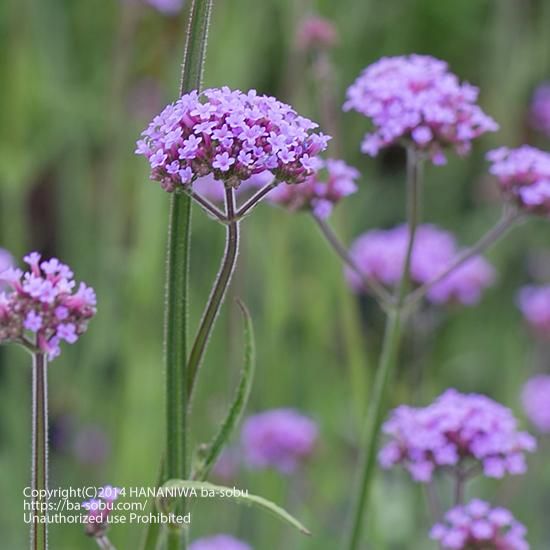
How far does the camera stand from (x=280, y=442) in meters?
2.65

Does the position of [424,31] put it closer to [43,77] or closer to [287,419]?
[43,77]

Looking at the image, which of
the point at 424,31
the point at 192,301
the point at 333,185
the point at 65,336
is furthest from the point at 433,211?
the point at 65,336

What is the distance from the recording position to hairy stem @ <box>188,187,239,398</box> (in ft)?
3.48

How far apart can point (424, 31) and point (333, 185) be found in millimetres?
3237

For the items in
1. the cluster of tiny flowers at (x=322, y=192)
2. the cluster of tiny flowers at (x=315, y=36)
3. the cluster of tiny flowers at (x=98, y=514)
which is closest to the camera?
the cluster of tiny flowers at (x=98, y=514)

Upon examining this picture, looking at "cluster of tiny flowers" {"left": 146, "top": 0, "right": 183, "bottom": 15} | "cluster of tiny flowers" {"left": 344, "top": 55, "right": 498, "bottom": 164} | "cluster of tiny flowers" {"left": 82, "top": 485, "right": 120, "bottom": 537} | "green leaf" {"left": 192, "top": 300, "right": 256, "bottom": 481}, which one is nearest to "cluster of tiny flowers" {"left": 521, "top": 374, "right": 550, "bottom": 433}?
"cluster of tiny flowers" {"left": 344, "top": 55, "right": 498, "bottom": 164}

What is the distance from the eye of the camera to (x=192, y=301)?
3.13 m

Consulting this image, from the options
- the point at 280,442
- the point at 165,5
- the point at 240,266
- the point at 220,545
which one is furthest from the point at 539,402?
the point at 165,5

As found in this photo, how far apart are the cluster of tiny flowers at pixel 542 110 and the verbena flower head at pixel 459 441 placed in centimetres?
280

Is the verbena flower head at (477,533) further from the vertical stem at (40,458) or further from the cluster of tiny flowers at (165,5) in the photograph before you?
the cluster of tiny flowers at (165,5)

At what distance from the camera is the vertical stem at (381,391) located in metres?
1.44

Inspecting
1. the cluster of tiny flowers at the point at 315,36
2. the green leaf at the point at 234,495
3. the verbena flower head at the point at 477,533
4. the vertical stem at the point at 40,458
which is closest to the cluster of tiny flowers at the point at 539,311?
the cluster of tiny flowers at the point at 315,36

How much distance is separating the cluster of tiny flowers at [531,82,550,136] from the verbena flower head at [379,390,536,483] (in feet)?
9.17

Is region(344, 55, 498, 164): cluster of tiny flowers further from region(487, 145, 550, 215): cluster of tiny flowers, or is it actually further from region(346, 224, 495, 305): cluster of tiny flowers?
region(346, 224, 495, 305): cluster of tiny flowers
